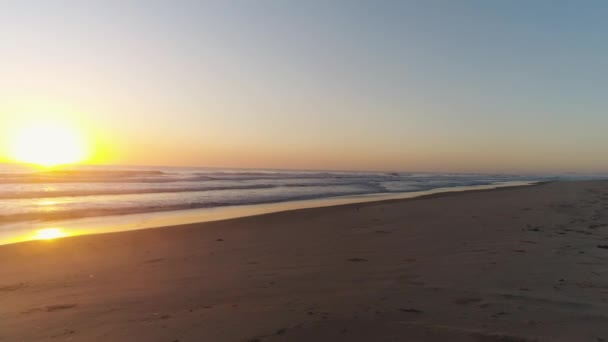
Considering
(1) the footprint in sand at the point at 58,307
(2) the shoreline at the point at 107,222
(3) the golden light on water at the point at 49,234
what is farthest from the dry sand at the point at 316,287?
(2) the shoreline at the point at 107,222

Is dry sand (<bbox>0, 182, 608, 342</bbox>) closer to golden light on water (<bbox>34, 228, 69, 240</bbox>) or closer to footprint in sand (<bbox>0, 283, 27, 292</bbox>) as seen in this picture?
footprint in sand (<bbox>0, 283, 27, 292</bbox>)

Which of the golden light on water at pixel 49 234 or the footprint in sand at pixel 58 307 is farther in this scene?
the golden light on water at pixel 49 234

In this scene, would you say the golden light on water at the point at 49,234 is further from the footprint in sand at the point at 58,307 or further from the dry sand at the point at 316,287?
the footprint in sand at the point at 58,307

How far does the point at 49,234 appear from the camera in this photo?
11.4 meters

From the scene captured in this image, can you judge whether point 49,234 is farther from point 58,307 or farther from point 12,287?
point 58,307

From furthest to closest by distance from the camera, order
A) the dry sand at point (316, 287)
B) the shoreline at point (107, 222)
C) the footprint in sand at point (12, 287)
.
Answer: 1. the shoreline at point (107, 222)
2. the footprint in sand at point (12, 287)
3. the dry sand at point (316, 287)

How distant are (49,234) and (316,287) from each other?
9292 mm

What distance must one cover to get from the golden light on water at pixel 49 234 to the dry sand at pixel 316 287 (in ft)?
3.19

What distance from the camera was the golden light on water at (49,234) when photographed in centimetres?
1081

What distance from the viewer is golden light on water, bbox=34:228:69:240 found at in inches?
425

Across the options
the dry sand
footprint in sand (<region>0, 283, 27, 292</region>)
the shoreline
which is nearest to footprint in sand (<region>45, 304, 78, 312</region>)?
the dry sand

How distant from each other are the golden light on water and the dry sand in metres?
0.97

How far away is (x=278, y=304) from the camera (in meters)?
4.85

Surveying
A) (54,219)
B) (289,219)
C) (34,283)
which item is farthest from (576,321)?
(54,219)
